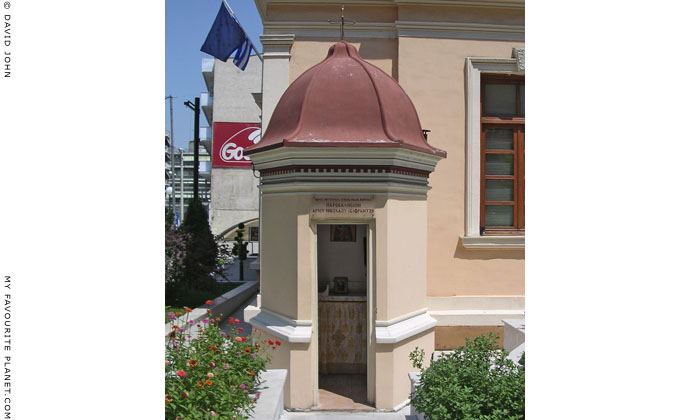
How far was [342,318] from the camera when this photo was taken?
7469mm

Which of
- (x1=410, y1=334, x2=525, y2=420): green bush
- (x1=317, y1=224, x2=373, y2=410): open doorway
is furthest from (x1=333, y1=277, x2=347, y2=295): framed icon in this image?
(x1=410, y1=334, x2=525, y2=420): green bush

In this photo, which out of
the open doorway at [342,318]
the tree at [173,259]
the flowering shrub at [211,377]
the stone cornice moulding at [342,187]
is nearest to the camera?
the flowering shrub at [211,377]

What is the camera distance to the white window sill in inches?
372

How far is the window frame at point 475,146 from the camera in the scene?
9453 mm

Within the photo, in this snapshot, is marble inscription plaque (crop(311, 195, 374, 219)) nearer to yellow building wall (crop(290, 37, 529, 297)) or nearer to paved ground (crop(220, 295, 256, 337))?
yellow building wall (crop(290, 37, 529, 297))

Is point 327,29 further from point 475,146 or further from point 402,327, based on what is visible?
point 402,327

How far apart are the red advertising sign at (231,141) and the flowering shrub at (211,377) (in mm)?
20205

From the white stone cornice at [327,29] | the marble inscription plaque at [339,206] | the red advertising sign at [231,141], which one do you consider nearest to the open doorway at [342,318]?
the marble inscription plaque at [339,206]

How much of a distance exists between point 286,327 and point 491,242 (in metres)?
5.06

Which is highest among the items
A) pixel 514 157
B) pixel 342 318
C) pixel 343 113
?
pixel 343 113

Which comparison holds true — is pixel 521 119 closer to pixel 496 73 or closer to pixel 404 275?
pixel 496 73

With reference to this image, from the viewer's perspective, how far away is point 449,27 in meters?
9.48

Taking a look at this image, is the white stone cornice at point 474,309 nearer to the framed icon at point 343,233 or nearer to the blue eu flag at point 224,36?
the framed icon at point 343,233

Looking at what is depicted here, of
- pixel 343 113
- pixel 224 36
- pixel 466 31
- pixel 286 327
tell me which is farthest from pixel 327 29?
pixel 286 327
